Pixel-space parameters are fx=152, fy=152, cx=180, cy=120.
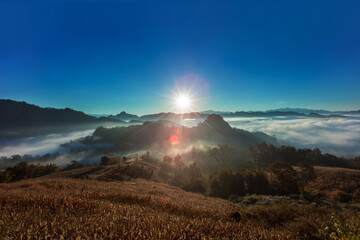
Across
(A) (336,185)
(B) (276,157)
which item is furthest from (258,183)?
(B) (276,157)

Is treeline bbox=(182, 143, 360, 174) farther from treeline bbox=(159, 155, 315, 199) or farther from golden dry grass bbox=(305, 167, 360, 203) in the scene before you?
treeline bbox=(159, 155, 315, 199)

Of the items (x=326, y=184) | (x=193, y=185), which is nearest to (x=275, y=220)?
(x=193, y=185)

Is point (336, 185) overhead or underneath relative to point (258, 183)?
underneath

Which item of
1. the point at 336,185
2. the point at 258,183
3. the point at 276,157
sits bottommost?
the point at 276,157

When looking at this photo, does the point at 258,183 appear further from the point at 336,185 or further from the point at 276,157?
the point at 276,157

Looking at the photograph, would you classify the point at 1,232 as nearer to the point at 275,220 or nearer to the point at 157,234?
the point at 157,234

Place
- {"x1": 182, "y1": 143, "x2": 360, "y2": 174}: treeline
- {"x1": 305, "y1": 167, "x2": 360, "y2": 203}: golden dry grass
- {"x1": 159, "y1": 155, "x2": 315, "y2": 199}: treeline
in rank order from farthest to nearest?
{"x1": 182, "y1": 143, "x2": 360, "y2": 174}: treeline < {"x1": 159, "y1": 155, "x2": 315, "y2": 199}: treeline < {"x1": 305, "y1": 167, "x2": 360, "y2": 203}: golden dry grass

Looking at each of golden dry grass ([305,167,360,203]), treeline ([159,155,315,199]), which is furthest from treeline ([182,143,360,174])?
treeline ([159,155,315,199])

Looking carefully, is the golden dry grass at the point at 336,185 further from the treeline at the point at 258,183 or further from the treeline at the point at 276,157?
the treeline at the point at 276,157

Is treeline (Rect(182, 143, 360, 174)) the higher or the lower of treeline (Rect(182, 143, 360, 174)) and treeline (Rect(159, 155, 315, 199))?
the lower

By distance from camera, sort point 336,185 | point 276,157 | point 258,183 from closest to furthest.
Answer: point 258,183 → point 336,185 → point 276,157

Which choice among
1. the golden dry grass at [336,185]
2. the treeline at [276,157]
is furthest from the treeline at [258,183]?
the treeline at [276,157]

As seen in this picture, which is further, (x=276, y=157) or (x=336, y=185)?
(x=276, y=157)

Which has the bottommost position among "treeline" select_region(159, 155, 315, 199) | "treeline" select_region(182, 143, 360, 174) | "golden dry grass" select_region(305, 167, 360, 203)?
"treeline" select_region(182, 143, 360, 174)
